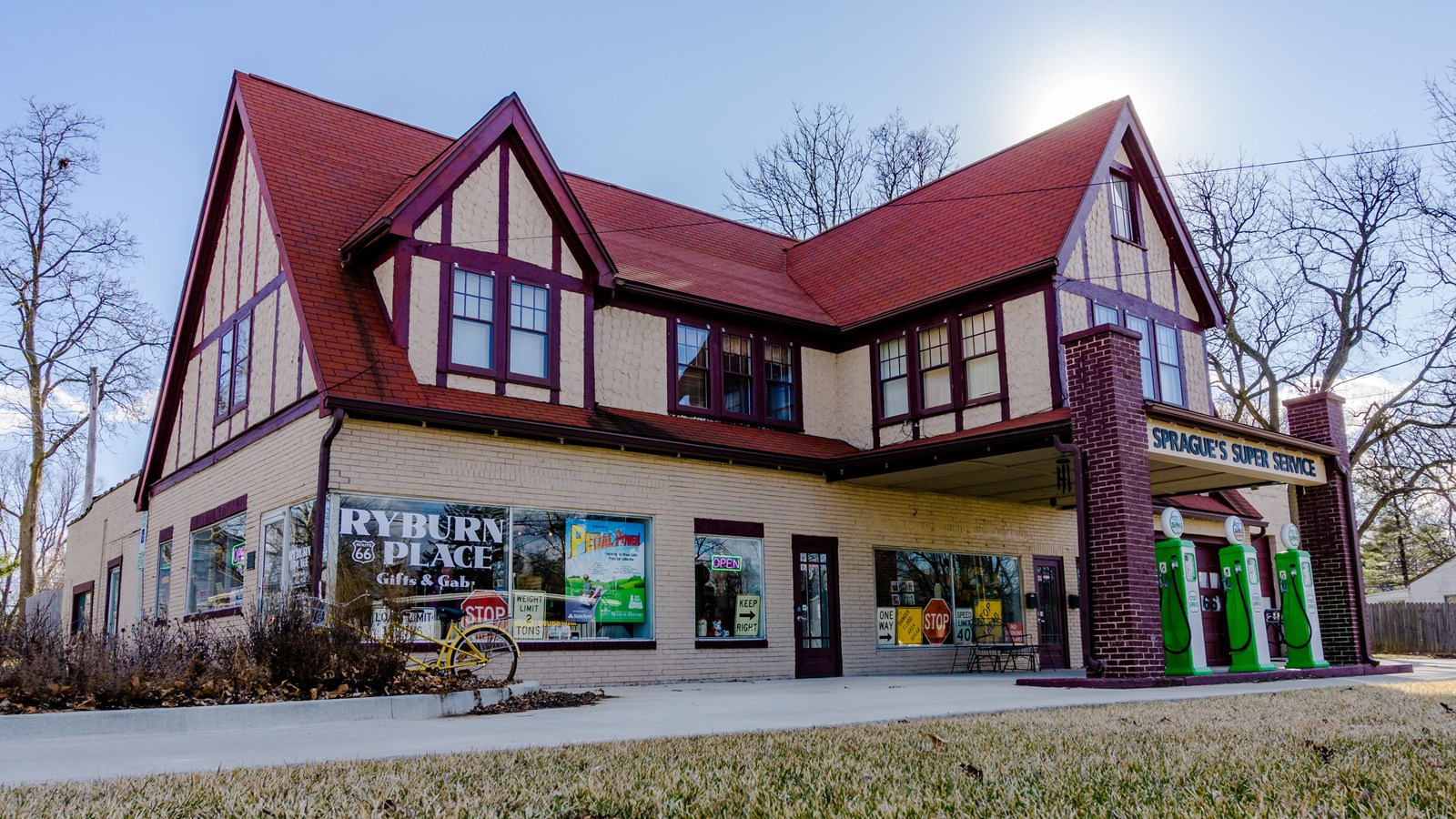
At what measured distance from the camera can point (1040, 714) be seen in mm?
9570

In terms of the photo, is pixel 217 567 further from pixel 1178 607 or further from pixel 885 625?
pixel 1178 607

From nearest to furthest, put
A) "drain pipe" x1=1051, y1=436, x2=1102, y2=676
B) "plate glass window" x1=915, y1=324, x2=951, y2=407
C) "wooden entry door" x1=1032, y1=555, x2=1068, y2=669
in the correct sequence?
"drain pipe" x1=1051, y1=436, x2=1102, y2=676 → "plate glass window" x1=915, y1=324, x2=951, y2=407 → "wooden entry door" x1=1032, y1=555, x2=1068, y2=669

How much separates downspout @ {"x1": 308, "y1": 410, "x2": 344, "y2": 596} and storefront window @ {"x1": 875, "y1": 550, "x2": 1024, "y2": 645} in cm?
985

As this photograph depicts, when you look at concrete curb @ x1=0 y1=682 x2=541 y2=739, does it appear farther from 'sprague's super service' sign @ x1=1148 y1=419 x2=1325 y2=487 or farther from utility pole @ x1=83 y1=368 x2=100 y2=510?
utility pole @ x1=83 y1=368 x2=100 y2=510

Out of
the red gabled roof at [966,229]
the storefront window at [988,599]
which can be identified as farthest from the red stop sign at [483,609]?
the storefront window at [988,599]

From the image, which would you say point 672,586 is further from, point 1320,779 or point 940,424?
point 1320,779

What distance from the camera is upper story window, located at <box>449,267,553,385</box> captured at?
1652 centimetres

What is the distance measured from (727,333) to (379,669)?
10.3m

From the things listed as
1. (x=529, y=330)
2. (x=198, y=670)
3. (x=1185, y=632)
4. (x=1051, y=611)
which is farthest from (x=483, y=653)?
(x=1051, y=611)

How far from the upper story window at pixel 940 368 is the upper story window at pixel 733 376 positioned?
5.69 ft

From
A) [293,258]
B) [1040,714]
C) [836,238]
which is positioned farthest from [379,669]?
[836,238]

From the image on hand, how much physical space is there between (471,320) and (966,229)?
968 cm

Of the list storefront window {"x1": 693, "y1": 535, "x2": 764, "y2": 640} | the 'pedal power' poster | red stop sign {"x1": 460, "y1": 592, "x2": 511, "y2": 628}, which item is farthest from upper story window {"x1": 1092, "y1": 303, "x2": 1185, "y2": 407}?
red stop sign {"x1": 460, "y1": 592, "x2": 511, "y2": 628}

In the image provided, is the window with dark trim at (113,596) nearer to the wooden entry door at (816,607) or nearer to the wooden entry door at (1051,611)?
the wooden entry door at (816,607)
